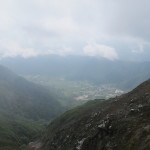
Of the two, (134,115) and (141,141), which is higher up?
(134,115)

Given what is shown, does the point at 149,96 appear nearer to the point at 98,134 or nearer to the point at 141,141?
the point at 98,134

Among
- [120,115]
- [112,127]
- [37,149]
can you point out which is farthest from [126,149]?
[37,149]

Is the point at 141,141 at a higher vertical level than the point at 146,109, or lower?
lower

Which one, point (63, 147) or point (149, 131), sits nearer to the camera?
point (149, 131)

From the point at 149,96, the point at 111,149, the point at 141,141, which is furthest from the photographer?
the point at 149,96

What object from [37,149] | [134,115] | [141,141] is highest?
[134,115]

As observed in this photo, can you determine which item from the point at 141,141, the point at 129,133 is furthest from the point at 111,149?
the point at 141,141

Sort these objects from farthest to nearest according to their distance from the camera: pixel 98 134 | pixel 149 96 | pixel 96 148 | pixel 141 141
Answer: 1. pixel 149 96
2. pixel 98 134
3. pixel 96 148
4. pixel 141 141

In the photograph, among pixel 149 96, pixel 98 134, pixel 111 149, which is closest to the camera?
pixel 111 149

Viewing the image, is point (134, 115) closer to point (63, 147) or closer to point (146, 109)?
point (146, 109)
